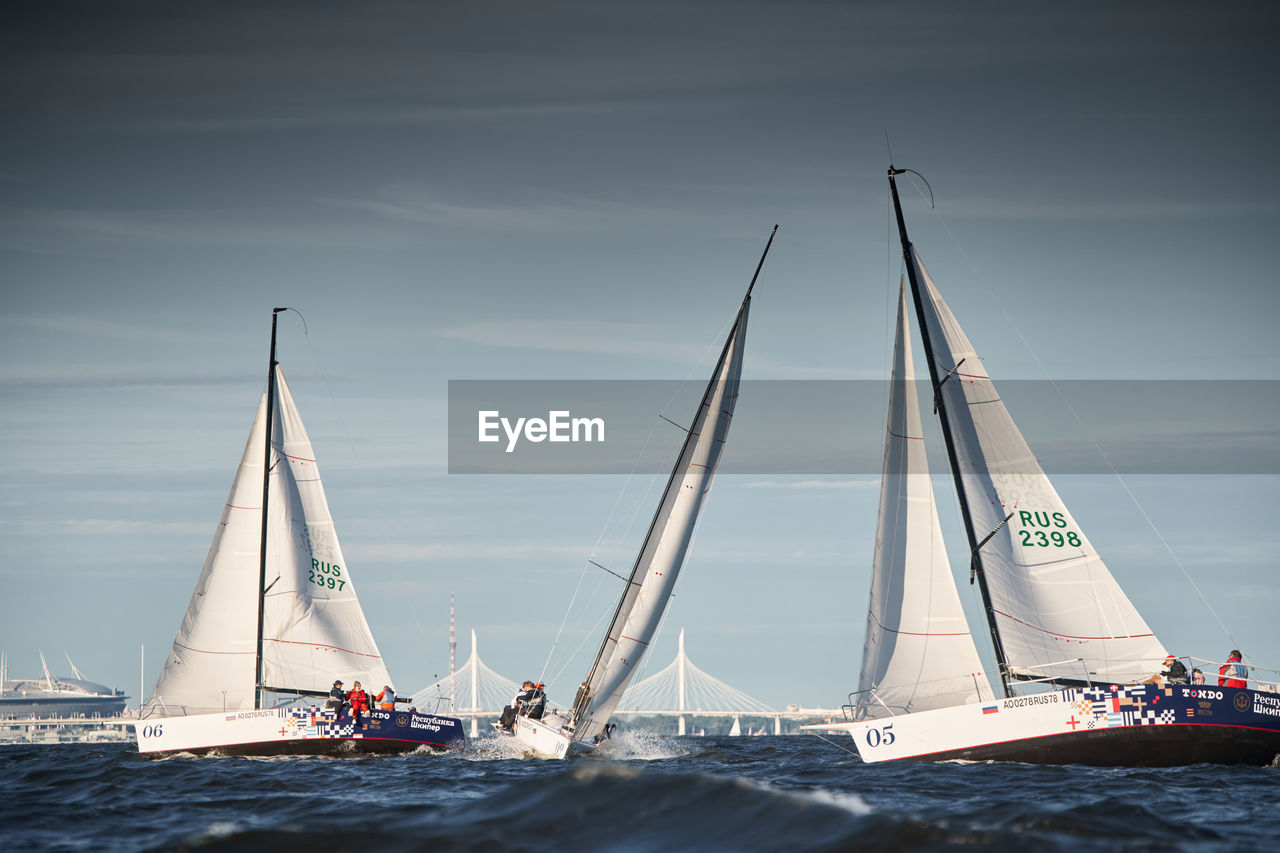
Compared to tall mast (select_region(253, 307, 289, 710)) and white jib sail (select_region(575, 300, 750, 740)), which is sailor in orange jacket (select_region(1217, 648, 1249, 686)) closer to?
white jib sail (select_region(575, 300, 750, 740))

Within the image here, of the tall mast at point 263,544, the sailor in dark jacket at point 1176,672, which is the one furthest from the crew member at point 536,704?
the sailor in dark jacket at point 1176,672

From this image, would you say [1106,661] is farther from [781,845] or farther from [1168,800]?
[781,845]

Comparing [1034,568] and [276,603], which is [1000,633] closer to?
[1034,568]

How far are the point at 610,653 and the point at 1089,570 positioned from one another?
882cm

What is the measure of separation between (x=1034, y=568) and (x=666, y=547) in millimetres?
7104

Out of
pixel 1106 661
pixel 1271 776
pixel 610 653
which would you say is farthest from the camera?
pixel 610 653

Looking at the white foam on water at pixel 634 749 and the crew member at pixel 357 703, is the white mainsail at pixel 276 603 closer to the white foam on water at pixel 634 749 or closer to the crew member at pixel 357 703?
the crew member at pixel 357 703

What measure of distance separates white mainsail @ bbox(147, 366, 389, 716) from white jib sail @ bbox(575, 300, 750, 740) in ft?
21.7

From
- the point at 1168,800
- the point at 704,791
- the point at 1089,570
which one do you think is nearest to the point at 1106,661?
the point at 1089,570

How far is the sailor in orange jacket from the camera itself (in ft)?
59.9

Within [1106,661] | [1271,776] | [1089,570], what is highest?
[1089,570]

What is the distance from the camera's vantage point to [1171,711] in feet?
58.3

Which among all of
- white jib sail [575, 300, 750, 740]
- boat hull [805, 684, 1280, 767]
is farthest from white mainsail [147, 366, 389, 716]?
boat hull [805, 684, 1280, 767]

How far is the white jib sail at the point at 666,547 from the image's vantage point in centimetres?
2348
